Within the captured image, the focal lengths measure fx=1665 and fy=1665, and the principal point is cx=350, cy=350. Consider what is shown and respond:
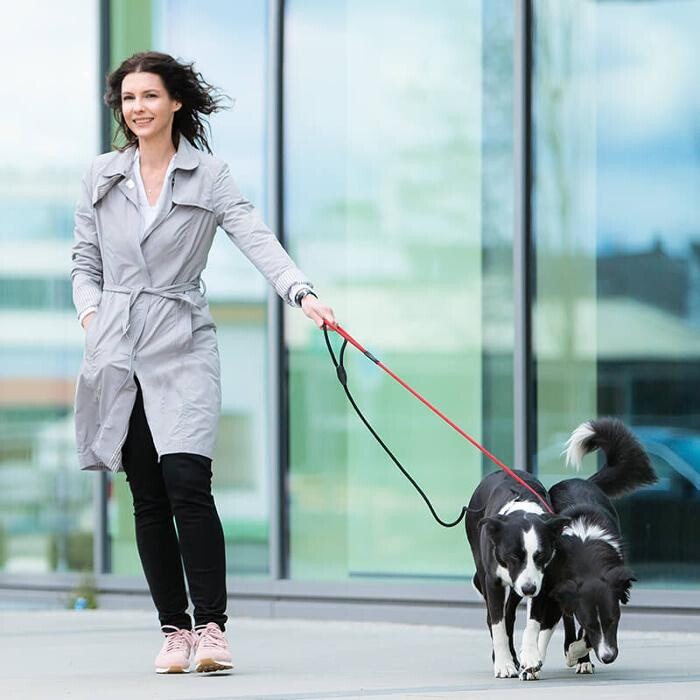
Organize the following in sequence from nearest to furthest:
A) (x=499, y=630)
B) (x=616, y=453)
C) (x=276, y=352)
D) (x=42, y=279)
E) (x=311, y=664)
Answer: (x=499, y=630) < (x=616, y=453) < (x=311, y=664) < (x=276, y=352) < (x=42, y=279)

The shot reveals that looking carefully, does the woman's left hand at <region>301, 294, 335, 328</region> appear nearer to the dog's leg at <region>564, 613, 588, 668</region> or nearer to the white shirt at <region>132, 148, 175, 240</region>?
the white shirt at <region>132, 148, 175, 240</region>

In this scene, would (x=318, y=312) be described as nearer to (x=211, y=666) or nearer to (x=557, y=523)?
(x=557, y=523)

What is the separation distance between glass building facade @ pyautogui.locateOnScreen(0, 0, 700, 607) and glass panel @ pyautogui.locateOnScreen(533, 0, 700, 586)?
0.03 ft

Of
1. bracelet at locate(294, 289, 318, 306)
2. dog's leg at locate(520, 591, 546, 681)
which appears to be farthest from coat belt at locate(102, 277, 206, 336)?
dog's leg at locate(520, 591, 546, 681)

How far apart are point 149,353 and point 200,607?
847 millimetres

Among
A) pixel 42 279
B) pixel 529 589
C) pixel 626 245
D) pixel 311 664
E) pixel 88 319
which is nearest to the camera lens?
pixel 529 589

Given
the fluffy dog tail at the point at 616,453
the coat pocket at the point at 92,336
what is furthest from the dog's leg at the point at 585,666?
the coat pocket at the point at 92,336

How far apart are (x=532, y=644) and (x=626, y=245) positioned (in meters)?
2.64

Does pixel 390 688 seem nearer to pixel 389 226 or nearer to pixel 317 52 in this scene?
pixel 389 226

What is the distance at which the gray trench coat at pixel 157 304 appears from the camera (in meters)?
5.46

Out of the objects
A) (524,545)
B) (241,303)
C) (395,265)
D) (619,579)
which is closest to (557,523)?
(524,545)

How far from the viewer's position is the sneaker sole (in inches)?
211

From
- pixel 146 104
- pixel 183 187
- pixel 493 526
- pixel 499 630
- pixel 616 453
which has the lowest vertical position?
pixel 499 630

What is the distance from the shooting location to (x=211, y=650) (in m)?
5.35
